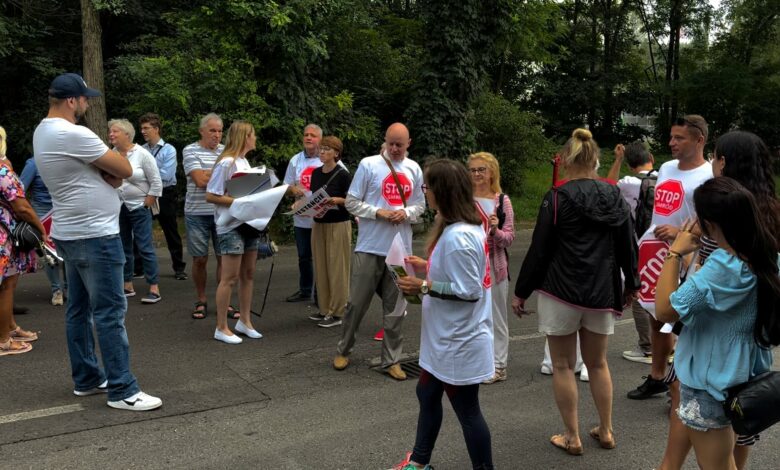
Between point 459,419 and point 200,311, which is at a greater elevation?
point 459,419

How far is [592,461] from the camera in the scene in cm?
407

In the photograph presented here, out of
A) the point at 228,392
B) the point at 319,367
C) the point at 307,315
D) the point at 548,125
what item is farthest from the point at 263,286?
the point at 548,125

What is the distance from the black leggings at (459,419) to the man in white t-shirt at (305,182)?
4.14 meters

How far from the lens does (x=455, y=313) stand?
3471 millimetres

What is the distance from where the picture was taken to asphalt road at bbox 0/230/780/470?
399cm

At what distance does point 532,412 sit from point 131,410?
8.98ft

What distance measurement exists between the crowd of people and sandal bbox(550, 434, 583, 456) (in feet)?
0.04

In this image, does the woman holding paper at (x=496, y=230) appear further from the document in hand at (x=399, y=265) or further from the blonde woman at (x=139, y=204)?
the blonde woman at (x=139, y=204)

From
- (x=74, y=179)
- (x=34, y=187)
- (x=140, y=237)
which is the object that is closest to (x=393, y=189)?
(x=74, y=179)

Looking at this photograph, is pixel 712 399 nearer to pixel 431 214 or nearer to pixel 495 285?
pixel 495 285

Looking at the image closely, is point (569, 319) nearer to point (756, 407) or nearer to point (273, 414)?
point (756, 407)

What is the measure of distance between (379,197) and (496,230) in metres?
1.02

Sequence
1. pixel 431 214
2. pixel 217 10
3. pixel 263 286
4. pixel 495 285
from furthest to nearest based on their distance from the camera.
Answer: pixel 431 214 → pixel 217 10 → pixel 263 286 → pixel 495 285

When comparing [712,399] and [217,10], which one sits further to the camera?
[217,10]
